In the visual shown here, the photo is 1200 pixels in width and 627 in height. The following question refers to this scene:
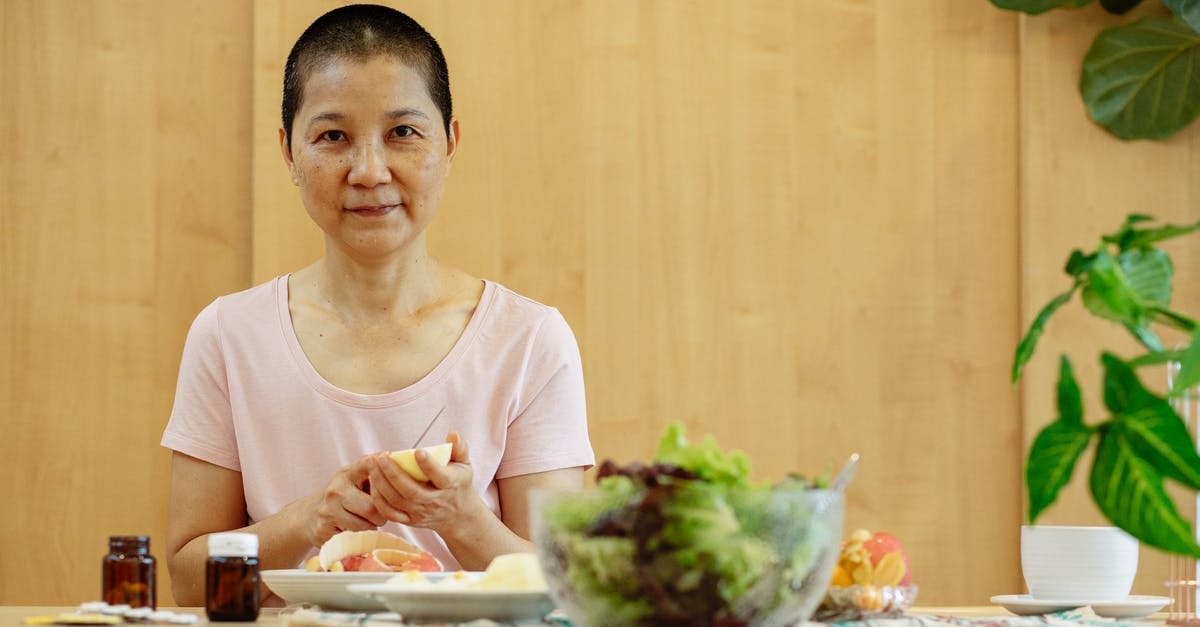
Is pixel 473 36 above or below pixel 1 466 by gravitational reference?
above

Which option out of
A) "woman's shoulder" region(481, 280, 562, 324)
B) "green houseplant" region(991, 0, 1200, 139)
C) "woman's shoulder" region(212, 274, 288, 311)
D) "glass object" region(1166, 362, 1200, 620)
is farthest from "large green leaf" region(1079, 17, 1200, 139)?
"woman's shoulder" region(212, 274, 288, 311)

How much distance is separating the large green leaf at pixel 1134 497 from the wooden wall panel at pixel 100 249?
176 cm

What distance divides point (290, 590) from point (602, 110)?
139 cm

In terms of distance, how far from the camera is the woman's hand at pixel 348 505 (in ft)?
4.24

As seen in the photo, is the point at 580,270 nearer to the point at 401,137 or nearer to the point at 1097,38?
the point at 401,137

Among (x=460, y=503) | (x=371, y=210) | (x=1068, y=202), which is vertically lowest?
(x=460, y=503)

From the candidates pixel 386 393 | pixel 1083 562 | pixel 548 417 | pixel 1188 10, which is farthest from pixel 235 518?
pixel 1188 10

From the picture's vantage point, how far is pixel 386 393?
1.65 meters

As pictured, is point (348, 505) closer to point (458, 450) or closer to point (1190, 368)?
point (458, 450)

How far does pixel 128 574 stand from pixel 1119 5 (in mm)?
2008

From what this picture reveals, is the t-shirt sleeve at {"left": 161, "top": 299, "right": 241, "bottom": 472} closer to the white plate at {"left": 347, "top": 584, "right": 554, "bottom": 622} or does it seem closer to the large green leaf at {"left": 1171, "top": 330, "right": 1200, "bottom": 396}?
the white plate at {"left": 347, "top": 584, "right": 554, "bottom": 622}

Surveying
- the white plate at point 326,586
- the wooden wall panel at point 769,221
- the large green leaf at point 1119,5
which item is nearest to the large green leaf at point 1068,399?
the white plate at point 326,586

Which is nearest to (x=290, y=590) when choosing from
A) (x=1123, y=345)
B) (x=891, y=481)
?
(x=891, y=481)

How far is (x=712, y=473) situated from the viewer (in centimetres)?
76
